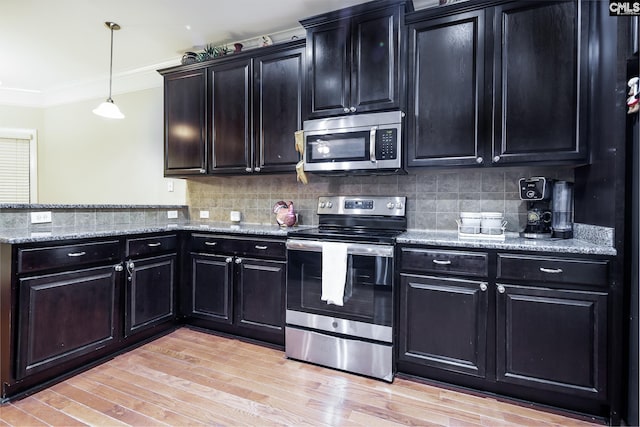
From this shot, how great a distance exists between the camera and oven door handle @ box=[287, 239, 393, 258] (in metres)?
2.06

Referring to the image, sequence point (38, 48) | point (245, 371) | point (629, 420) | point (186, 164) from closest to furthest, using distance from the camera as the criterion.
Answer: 1. point (629, 420)
2. point (245, 371)
3. point (186, 164)
4. point (38, 48)

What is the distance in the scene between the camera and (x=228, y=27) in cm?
294

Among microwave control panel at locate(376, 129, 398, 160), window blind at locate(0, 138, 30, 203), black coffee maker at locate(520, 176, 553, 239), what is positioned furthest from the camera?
window blind at locate(0, 138, 30, 203)

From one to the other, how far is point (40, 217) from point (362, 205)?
236 centimetres

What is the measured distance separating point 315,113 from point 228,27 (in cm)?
128

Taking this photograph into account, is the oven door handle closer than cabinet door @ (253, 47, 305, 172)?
Yes

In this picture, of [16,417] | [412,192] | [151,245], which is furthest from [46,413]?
[412,192]

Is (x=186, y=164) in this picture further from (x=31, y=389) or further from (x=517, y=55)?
(x=517, y=55)

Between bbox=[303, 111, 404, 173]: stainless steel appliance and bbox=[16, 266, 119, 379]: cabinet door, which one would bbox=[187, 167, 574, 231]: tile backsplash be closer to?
bbox=[303, 111, 404, 173]: stainless steel appliance

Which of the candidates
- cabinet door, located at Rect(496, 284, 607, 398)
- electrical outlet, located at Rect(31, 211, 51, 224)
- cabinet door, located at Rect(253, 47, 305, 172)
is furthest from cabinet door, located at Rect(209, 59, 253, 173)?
cabinet door, located at Rect(496, 284, 607, 398)

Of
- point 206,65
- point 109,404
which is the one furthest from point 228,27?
point 109,404

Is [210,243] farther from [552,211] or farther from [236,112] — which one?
[552,211]

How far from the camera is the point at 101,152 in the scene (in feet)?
13.6

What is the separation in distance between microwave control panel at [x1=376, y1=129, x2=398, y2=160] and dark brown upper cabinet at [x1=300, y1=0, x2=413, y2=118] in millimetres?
179
